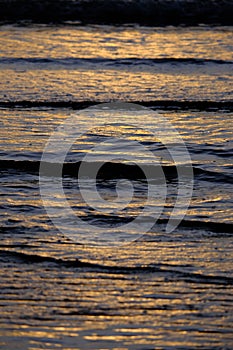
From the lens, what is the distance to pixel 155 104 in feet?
7.32

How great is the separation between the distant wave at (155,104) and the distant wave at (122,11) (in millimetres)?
1694

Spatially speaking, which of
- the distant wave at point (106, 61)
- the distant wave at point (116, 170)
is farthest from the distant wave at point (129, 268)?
the distant wave at point (106, 61)

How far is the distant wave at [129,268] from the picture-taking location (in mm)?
1204

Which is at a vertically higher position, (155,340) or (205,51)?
(205,51)

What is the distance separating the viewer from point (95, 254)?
4.19 ft

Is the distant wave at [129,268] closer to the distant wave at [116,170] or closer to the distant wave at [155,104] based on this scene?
the distant wave at [116,170]

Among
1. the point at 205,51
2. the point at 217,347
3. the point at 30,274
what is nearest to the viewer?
the point at 217,347

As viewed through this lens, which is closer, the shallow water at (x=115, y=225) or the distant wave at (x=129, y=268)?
the shallow water at (x=115, y=225)

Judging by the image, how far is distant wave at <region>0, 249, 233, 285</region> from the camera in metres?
1.20

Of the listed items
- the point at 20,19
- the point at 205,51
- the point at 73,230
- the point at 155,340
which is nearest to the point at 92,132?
the point at 73,230

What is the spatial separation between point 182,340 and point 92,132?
0.96 metres

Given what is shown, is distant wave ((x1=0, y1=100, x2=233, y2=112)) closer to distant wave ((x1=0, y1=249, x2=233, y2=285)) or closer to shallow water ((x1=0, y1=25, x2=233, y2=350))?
shallow water ((x1=0, y1=25, x2=233, y2=350))

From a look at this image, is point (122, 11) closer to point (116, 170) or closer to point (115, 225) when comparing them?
point (116, 170)

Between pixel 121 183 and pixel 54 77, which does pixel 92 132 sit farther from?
pixel 54 77
